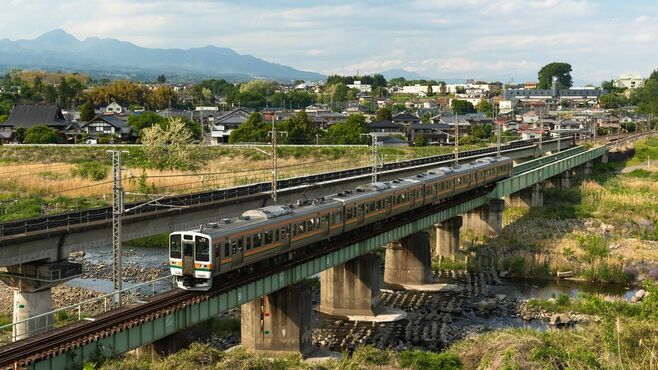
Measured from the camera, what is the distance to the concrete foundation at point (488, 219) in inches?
2630

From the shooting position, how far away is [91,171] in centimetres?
9169

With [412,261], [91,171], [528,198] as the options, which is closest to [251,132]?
[91,171]

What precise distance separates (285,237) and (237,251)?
3.87 metres

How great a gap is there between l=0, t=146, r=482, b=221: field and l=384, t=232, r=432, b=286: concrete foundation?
697 inches

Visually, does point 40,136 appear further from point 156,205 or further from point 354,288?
point 156,205

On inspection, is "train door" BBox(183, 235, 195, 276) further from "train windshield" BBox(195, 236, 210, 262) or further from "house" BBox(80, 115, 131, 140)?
"house" BBox(80, 115, 131, 140)

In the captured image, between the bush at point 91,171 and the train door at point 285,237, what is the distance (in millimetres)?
58607

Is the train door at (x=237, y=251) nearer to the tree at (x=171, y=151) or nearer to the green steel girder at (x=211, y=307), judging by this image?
the green steel girder at (x=211, y=307)

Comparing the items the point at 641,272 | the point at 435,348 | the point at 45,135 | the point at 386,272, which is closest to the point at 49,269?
the point at 435,348

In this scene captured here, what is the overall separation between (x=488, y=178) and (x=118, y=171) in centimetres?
4266

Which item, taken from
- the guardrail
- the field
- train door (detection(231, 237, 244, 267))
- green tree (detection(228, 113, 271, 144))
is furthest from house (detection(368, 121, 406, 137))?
train door (detection(231, 237, 244, 267))

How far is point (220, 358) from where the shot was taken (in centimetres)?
2573

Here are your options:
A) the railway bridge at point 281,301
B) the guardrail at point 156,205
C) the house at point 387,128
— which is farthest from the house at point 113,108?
the railway bridge at point 281,301

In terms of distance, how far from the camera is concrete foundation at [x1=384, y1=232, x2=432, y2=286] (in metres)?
52.7
